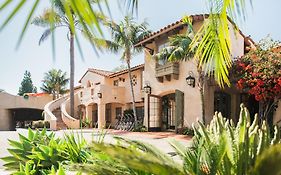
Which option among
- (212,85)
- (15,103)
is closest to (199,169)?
(212,85)

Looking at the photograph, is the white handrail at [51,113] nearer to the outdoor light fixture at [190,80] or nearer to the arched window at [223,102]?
the outdoor light fixture at [190,80]

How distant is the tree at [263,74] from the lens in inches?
474

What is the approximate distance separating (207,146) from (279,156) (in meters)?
0.76

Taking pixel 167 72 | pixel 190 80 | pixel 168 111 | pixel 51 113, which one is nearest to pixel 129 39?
pixel 167 72

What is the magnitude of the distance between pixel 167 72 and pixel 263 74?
24.2ft

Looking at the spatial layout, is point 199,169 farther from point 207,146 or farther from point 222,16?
point 222,16

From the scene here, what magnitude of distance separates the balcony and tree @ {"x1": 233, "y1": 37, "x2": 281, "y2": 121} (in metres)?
4.87

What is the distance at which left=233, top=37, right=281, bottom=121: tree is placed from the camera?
474 inches

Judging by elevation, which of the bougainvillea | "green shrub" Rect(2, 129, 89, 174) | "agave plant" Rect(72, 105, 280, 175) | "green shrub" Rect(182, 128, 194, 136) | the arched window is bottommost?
"green shrub" Rect(182, 128, 194, 136)

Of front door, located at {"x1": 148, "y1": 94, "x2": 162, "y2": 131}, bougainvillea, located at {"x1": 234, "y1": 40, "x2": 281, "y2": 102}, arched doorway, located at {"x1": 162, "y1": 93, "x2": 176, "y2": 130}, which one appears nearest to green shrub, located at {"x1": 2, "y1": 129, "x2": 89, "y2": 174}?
bougainvillea, located at {"x1": 234, "y1": 40, "x2": 281, "y2": 102}

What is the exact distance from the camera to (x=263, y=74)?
12227 millimetres

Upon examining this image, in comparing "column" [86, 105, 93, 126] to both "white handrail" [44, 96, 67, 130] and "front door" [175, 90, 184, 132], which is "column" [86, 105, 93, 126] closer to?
"white handrail" [44, 96, 67, 130]

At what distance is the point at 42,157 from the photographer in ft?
16.9

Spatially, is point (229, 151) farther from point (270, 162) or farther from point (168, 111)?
point (168, 111)
